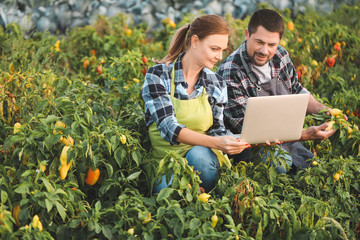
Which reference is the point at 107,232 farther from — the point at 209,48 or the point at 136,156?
the point at 209,48

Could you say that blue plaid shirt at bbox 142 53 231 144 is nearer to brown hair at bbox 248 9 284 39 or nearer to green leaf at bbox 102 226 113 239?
brown hair at bbox 248 9 284 39

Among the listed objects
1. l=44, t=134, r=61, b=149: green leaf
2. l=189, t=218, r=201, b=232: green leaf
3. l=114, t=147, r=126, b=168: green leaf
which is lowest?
l=189, t=218, r=201, b=232: green leaf

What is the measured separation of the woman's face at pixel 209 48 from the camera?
9.02ft

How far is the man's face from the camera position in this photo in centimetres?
307

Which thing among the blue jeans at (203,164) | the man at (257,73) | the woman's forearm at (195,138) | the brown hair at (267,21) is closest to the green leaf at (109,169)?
the blue jeans at (203,164)

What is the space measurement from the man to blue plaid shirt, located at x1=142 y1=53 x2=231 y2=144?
156mm

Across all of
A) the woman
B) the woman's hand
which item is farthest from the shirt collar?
the woman's hand

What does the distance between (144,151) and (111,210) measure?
1.58ft

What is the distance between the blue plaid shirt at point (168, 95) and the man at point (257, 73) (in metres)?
0.16

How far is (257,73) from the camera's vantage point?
3209mm

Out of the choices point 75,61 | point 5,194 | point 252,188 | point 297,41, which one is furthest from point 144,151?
point 297,41

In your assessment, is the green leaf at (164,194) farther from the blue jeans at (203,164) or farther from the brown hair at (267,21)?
the brown hair at (267,21)

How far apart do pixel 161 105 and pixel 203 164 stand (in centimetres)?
37

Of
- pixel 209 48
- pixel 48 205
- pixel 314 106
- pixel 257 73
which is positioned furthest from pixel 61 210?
pixel 314 106
